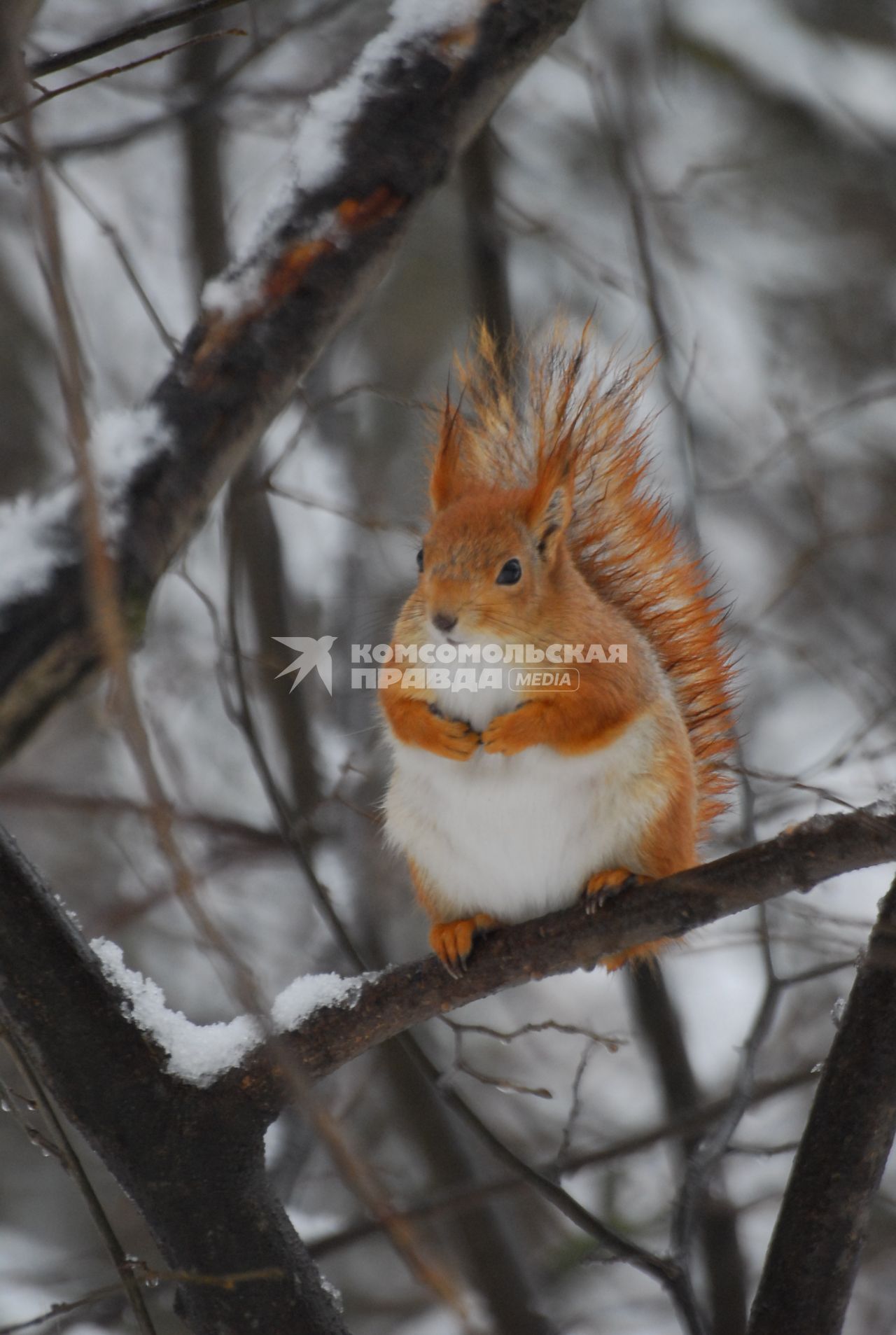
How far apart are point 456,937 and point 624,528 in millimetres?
722

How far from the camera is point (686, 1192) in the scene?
155 cm

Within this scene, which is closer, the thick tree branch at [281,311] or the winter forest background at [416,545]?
the thick tree branch at [281,311]

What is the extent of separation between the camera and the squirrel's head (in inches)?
64.9

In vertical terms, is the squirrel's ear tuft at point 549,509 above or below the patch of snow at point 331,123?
below

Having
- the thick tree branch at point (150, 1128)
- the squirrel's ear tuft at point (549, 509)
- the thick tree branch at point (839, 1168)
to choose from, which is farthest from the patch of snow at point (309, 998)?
the squirrel's ear tuft at point (549, 509)

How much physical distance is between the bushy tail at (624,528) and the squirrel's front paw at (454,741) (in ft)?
1.43

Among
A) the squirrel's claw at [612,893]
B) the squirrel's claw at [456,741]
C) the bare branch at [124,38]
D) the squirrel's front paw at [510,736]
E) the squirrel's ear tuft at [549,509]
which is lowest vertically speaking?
the squirrel's claw at [612,893]

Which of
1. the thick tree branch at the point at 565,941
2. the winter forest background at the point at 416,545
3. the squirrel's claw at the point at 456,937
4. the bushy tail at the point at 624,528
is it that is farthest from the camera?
the winter forest background at the point at 416,545

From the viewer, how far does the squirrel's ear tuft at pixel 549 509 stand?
178cm

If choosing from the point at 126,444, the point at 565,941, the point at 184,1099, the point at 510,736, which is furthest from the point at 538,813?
the point at 126,444

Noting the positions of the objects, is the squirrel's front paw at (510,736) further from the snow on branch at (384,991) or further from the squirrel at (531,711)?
the snow on branch at (384,991)

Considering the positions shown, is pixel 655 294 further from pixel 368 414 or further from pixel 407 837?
pixel 368 414

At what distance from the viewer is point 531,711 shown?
1.62 m

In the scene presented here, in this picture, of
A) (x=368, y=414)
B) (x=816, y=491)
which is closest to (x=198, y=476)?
(x=816, y=491)
